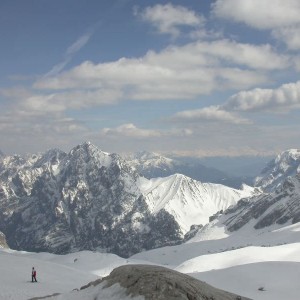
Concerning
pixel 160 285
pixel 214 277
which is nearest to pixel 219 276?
pixel 214 277

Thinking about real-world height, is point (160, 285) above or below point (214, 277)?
above

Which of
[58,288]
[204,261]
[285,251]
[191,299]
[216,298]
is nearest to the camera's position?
[191,299]

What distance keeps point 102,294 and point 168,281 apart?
466 centimetres

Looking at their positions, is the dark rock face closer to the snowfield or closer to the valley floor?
the snowfield

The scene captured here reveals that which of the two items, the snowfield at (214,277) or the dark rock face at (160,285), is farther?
the snowfield at (214,277)

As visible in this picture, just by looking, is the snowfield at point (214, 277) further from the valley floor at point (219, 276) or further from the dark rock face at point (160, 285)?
the dark rock face at point (160, 285)

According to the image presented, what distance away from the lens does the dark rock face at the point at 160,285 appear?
81.9 ft

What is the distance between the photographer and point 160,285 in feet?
83.6

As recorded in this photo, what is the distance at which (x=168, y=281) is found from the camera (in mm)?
25875

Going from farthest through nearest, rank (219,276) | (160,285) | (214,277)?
(219,276) < (214,277) < (160,285)

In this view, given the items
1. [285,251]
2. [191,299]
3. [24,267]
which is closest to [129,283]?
[191,299]

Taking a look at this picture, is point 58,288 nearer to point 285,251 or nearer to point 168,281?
point 168,281

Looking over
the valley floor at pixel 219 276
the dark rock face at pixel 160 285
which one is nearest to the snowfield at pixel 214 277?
the valley floor at pixel 219 276

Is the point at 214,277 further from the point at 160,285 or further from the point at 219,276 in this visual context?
the point at 160,285
